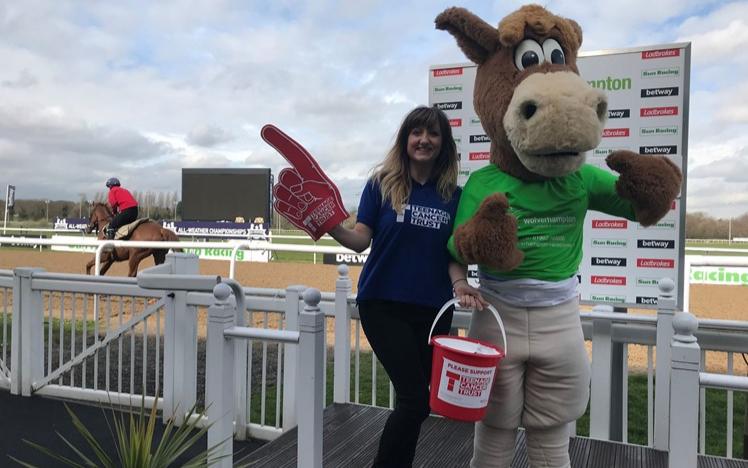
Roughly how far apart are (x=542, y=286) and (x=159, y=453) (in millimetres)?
1481

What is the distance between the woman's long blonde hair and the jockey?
33.1 feet

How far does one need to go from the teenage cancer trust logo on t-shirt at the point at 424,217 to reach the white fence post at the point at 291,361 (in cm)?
152

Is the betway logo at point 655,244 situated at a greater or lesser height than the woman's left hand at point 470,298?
greater

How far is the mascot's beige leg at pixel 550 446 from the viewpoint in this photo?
6.73 feet

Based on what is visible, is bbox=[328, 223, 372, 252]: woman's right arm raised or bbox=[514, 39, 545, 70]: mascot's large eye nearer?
bbox=[514, 39, 545, 70]: mascot's large eye

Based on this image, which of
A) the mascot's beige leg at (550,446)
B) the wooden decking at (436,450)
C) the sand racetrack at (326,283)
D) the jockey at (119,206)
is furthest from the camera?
the jockey at (119,206)

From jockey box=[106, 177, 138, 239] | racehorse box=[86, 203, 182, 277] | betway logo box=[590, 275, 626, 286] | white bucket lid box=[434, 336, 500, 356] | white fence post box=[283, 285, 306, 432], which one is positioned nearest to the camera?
white bucket lid box=[434, 336, 500, 356]

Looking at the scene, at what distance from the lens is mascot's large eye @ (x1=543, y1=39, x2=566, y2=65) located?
210cm

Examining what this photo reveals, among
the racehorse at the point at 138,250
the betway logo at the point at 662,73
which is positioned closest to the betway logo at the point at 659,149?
the betway logo at the point at 662,73

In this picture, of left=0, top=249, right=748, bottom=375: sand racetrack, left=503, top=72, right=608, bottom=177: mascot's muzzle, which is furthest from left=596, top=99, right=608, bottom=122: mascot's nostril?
left=0, top=249, right=748, bottom=375: sand racetrack

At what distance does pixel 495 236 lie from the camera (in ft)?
6.16

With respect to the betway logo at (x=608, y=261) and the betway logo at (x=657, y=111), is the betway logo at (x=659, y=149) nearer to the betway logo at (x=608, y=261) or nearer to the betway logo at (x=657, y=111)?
the betway logo at (x=657, y=111)

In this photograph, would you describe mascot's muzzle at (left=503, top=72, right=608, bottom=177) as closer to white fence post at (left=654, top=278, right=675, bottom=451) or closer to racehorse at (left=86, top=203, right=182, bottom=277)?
white fence post at (left=654, top=278, right=675, bottom=451)

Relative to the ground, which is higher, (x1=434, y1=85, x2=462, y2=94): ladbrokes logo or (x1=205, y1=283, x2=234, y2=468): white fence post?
(x1=434, y1=85, x2=462, y2=94): ladbrokes logo
